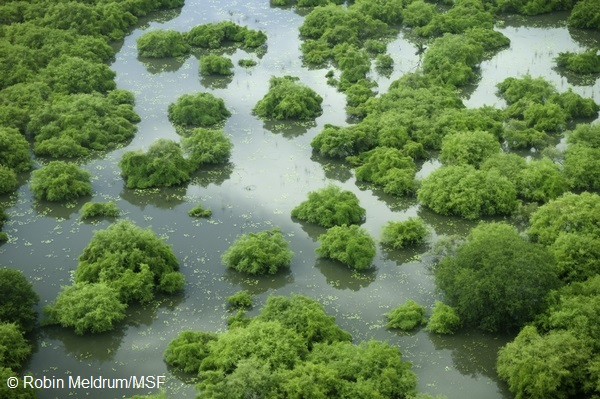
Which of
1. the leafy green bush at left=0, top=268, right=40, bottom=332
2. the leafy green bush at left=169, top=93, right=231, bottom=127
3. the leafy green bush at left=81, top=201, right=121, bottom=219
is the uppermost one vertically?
the leafy green bush at left=169, top=93, right=231, bottom=127

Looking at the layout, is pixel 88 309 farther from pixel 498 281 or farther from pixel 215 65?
pixel 215 65

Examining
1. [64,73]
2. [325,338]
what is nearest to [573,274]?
[325,338]

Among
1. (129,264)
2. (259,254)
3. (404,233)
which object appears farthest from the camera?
(404,233)

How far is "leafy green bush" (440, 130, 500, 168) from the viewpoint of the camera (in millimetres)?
33500

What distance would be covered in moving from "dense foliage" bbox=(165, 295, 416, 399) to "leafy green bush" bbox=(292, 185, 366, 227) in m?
5.80

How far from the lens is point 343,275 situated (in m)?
28.4

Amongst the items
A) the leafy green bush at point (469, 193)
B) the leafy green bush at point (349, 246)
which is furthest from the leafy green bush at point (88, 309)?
the leafy green bush at point (469, 193)

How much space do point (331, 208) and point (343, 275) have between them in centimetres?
325

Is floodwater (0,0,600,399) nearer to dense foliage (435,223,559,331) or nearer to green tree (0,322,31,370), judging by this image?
green tree (0,322,31,370)

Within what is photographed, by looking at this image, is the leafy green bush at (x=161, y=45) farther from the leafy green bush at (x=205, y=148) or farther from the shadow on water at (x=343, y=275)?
the shadow on water at (x=343, y=275)

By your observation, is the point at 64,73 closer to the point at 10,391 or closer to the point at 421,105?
the point at 421,105

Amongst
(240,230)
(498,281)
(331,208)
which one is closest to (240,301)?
(240,230)

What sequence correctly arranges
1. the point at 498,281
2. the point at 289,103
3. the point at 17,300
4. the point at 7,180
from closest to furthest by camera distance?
the point at 498,281 < the point at 17,300 < the point at 7,180 < the point at 289,103

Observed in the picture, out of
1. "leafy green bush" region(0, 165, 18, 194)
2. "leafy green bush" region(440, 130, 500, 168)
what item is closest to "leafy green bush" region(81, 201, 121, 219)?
"leafy green bush" region(0, 165, 18, 194)
